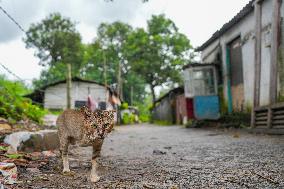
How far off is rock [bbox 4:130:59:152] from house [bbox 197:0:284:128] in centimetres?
622

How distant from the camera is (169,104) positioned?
104 ft

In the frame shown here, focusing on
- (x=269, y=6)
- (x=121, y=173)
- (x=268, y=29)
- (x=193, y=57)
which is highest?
(x=193, y=57)

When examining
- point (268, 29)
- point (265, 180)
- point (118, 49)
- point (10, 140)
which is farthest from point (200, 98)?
point (118, 49)

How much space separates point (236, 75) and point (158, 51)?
81.1ft

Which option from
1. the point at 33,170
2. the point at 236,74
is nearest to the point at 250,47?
the point at 236,74

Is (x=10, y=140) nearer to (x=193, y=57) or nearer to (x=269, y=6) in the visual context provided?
(x=269, y=6)

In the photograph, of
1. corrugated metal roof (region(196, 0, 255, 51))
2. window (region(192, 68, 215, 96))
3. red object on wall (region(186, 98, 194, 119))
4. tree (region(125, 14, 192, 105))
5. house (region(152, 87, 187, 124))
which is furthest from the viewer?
tree (region(125, 14, 192, 105))

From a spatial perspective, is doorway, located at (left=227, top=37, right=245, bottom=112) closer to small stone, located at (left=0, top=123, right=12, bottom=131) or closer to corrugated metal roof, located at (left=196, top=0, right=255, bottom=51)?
corrugated metal roof, located at (left=196, top=0, right=255, bottom=51)

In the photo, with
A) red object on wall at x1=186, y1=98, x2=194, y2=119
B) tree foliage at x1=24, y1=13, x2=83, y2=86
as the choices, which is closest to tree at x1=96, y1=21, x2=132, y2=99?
tree foliage at x1=24, y1=13, x2=83, y2=86

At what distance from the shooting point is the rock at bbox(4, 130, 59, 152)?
5.78m

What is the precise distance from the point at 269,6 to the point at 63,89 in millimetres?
21854

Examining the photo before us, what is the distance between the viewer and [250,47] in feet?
45.1

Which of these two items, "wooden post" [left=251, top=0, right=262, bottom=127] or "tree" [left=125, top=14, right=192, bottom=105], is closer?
"wooden post" [left=251, top=0, right=262, bottom=127]

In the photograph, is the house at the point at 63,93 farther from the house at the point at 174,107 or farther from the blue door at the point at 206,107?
the blue door at the point at 206,107
